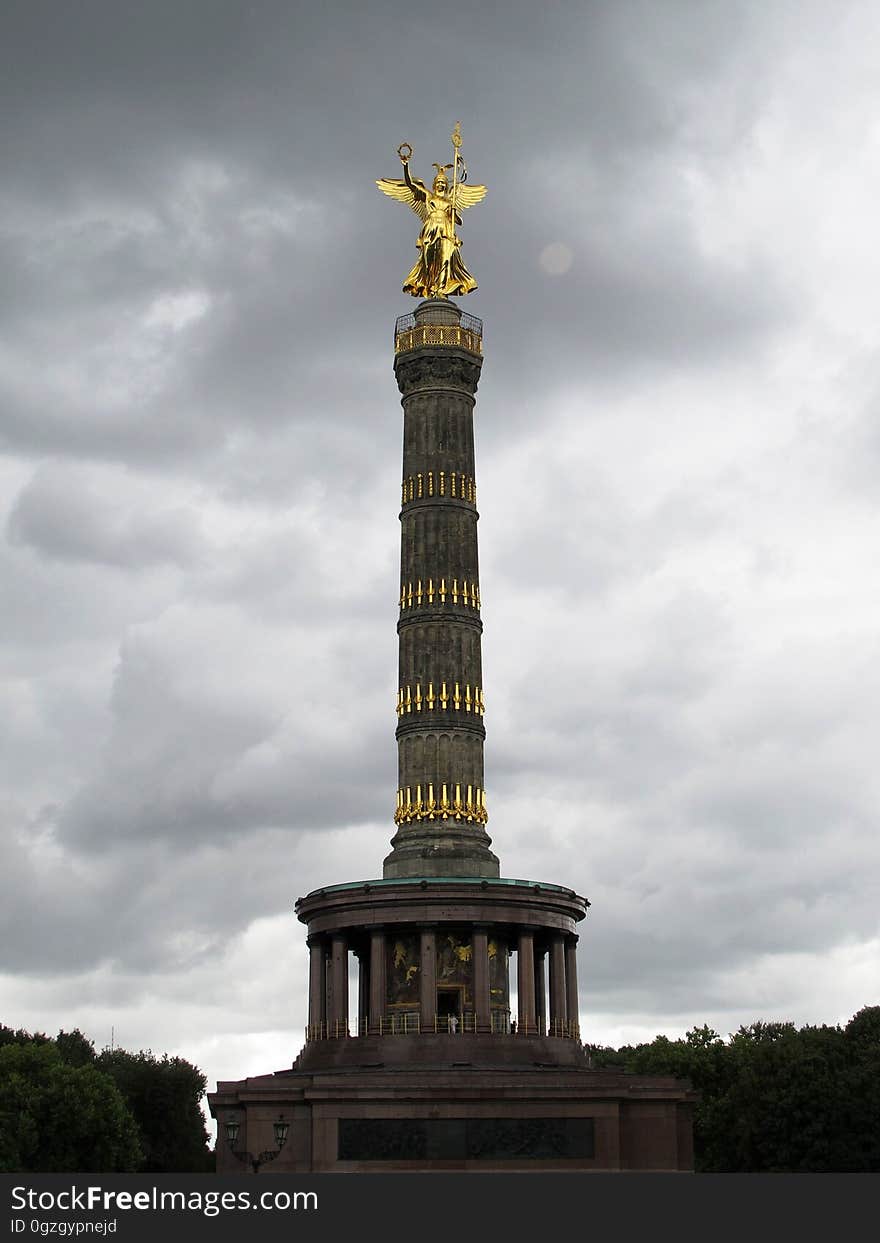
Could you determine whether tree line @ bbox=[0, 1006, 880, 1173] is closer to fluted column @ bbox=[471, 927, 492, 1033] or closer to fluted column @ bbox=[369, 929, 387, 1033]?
fluted column @ bbox=[369, 929, 387, 1033]

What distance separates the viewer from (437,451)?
64.8m

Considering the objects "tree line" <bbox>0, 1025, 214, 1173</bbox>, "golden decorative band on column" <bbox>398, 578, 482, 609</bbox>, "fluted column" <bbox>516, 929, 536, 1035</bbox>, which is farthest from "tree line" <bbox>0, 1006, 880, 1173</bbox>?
"golden decorative band on column" <bbox>398, 578, 482, 609</bbox>

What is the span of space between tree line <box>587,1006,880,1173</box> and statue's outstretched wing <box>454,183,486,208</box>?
111ft

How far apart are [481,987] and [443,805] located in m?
7.26

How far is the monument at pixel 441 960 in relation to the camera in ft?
170

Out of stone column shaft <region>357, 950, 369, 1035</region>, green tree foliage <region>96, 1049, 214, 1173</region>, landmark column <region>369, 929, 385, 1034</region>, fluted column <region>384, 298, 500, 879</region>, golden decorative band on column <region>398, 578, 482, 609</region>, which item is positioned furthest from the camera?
green tree foliage <region>96, 1049, 214, 1173</region>

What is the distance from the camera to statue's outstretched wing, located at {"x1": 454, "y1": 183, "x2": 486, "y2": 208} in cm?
6775

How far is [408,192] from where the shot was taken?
67.7m

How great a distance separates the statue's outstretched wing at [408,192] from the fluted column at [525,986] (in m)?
27.8

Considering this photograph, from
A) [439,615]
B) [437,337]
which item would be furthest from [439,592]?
[437,337]

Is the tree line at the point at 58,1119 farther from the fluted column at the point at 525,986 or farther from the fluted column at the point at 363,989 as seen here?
the fluted column at the point at 525,986

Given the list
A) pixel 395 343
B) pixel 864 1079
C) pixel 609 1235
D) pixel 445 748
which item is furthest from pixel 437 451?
pixel 609 1235

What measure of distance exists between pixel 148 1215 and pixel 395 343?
121ft

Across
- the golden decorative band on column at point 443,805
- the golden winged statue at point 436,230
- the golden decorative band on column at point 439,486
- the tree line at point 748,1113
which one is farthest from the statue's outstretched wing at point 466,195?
the tree line at point 748,1113
